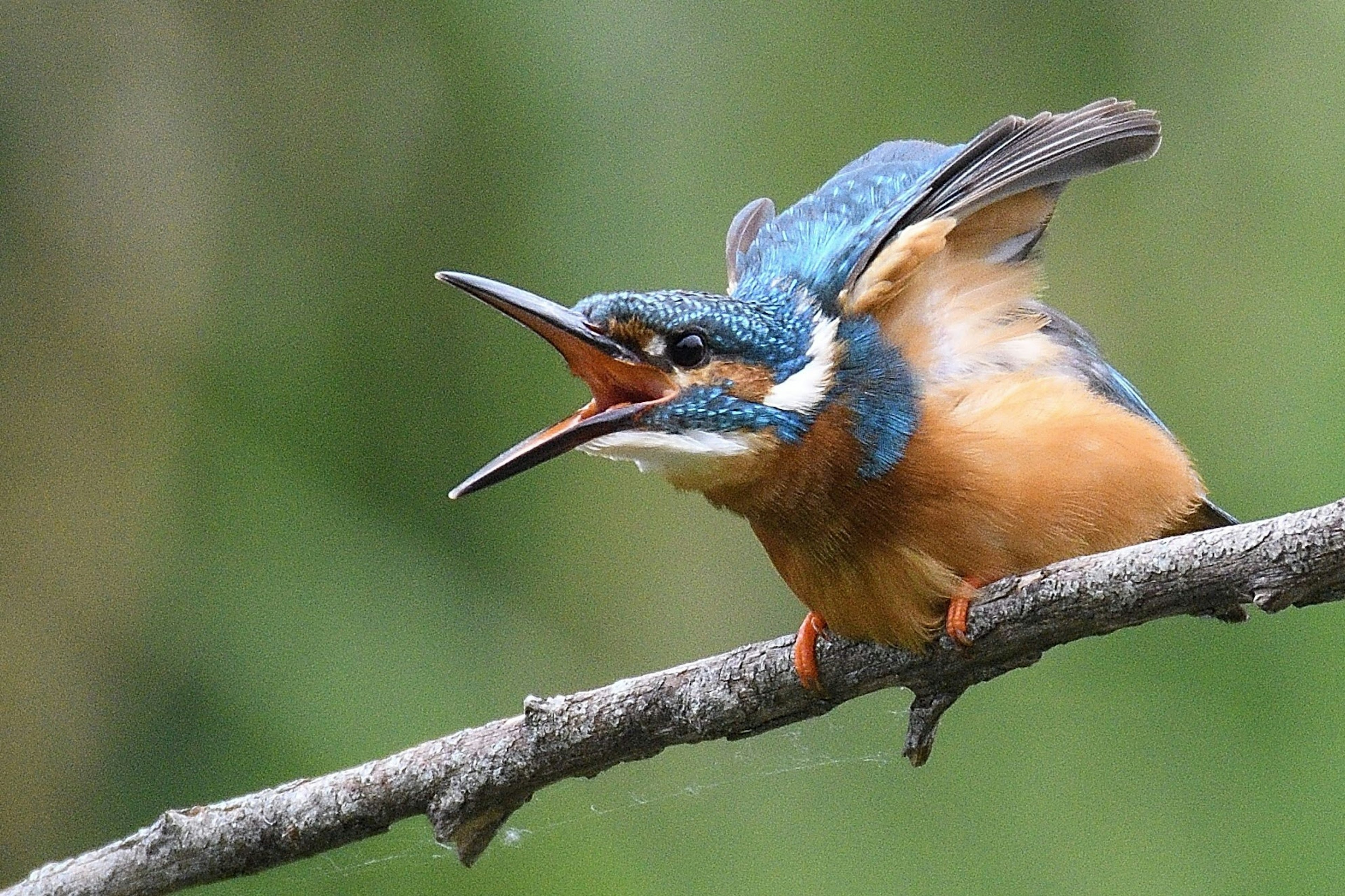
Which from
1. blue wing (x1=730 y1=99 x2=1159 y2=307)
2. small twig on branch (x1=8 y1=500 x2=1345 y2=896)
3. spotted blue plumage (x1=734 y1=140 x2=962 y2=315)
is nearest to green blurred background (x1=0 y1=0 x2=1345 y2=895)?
spotted blue plumage (x1=734 y1=140 x2=962 y2=315)

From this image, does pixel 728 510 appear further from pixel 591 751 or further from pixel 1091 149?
pixel 1091 149

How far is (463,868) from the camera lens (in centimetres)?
368

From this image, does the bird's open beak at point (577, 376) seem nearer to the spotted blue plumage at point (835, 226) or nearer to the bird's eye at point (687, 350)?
the bird's eye at point (687, 350)

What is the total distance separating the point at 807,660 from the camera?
2523mm

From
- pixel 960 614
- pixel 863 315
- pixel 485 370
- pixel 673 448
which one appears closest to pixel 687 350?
pixel 673 448

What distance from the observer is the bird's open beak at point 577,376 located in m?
2.25

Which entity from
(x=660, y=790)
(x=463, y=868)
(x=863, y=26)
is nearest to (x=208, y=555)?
(x=463, y=868)

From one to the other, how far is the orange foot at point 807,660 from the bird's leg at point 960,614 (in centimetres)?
23

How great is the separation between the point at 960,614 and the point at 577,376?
72 cm

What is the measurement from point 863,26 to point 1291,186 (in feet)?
4.05

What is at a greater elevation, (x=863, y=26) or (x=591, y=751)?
(x=863, y=26)

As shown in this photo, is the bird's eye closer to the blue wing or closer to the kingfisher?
the kingfisher

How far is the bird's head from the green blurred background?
140 cm

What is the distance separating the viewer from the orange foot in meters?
2.51
